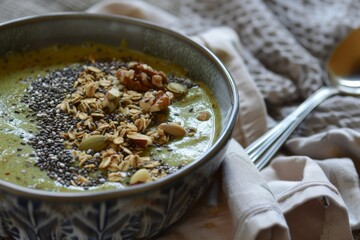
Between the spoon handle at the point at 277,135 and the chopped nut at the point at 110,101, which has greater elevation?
the chopped nut at the point at 110,101

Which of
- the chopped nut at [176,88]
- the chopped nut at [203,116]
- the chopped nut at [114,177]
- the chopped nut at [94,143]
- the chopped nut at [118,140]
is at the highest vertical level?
the chopped nut at [94,143]

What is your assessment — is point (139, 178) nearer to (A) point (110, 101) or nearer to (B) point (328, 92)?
(A) point (110, 101)

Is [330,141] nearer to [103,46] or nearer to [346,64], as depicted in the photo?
[346,64]

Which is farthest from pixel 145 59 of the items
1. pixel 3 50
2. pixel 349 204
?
pixel 349 204

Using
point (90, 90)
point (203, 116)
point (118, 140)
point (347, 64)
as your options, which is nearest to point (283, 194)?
point (203, 116)

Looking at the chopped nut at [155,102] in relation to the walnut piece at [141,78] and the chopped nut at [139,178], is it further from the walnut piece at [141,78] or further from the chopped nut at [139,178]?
the chopped nut at [139,178]

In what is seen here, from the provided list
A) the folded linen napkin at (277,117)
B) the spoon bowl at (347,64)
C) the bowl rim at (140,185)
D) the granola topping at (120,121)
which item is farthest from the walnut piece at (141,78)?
the spoon bowl at (347,64)

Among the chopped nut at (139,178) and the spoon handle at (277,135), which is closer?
the chopped nut at (139,178)
